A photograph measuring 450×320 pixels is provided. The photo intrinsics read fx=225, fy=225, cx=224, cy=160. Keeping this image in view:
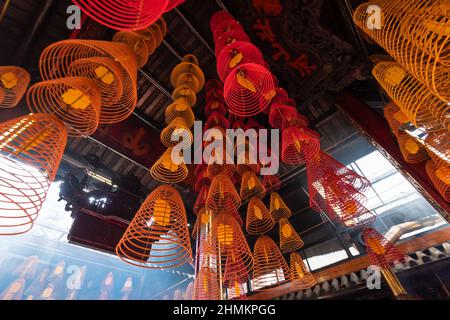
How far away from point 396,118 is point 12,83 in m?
5.18

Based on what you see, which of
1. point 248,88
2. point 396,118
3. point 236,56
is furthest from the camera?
point 396,118

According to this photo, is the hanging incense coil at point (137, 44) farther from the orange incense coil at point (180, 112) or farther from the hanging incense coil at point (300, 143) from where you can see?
the hanging incense coil at point (300, 143)

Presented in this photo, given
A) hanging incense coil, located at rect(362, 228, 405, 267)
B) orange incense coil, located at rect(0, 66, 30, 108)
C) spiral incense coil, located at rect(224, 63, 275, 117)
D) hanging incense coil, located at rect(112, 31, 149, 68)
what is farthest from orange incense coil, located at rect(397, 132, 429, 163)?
orange incense coil, located at rect(0, 66, 30, 108)

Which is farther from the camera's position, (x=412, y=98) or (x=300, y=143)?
(x=300, y=143)

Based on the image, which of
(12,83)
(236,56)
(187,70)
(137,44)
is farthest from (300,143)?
(12,83)

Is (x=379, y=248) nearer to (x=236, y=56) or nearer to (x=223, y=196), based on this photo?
(x=223, y=196)

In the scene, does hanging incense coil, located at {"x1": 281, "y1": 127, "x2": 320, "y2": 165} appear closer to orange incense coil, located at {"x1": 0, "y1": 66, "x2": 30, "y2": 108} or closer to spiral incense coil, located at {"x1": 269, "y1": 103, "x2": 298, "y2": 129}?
spiral incense coil, located at {"x1": 269, "y1": 103, "x2": 298, "y2": 129}

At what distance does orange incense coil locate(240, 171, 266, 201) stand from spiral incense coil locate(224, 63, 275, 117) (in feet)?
3.26

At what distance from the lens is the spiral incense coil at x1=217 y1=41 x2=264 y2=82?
7.89ft

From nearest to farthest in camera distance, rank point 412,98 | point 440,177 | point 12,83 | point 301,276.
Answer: point 412,98 → point 440,177 → point 12,83 → point 301,276

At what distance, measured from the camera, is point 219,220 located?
116 inches

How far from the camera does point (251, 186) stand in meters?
3.36
